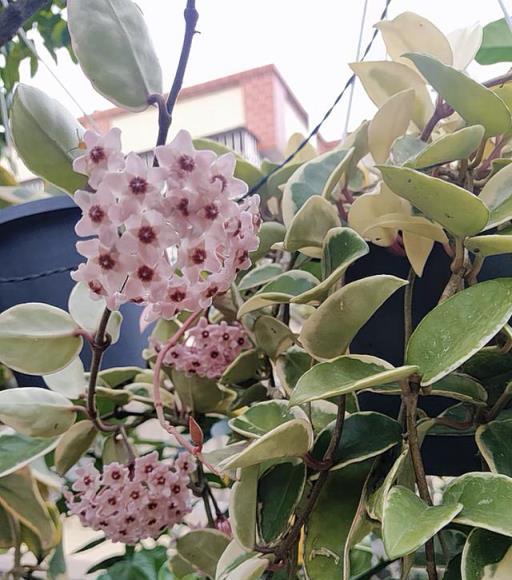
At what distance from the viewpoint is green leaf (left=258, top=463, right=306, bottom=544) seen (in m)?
0.40

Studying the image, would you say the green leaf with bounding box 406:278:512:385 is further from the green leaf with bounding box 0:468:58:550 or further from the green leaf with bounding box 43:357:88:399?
the green leaf with bounding box 0:468:58:550

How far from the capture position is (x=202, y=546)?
1.72ft

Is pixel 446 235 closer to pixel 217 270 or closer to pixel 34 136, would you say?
pixel 217 270

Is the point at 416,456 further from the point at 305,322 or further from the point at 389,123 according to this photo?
the point at 389,123

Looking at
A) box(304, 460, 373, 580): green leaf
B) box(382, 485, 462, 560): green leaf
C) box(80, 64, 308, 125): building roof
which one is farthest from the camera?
box(80, 64, 308, 125): building roof

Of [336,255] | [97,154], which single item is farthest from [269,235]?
[97,154]

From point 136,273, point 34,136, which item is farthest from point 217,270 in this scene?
point 34,136

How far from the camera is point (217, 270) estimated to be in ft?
1.17

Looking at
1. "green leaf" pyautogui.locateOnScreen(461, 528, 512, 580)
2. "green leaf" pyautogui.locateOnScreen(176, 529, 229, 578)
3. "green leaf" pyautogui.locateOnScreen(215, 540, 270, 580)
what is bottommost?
"green leaf" pyautogui.locateOnScreen(176, 529, 229, 578)

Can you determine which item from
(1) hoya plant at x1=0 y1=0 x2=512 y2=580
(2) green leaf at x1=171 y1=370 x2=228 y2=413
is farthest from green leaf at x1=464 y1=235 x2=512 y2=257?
(2) green leaf at x1=171 y1=370 x2=228 y2=413

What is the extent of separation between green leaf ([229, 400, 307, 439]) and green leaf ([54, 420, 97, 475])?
0.67ft

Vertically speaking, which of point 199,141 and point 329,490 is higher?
point 199,141

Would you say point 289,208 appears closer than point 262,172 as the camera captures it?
Yes

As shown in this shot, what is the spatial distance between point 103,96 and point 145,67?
0.11ft
